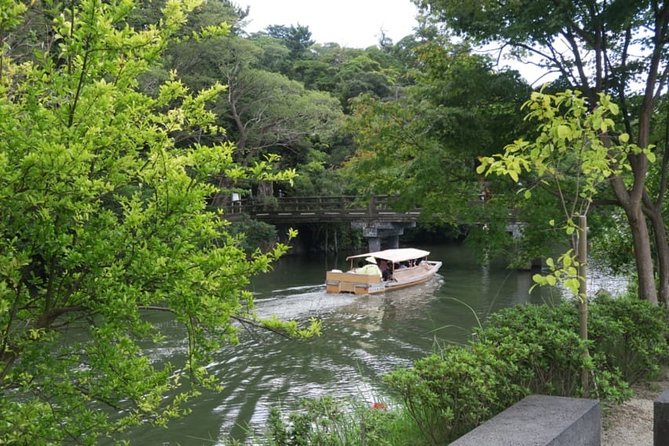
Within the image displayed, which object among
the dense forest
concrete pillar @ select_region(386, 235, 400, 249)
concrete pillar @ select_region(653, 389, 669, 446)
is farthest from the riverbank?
concrete pillar @ select_region(386, 235, 400, 249)

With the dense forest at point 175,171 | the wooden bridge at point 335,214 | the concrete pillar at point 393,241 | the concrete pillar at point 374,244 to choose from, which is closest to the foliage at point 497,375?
A: the dense forest at point 175,171

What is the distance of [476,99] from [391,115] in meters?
1.25

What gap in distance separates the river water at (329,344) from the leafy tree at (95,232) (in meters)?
2.38

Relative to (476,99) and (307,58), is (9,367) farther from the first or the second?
(307,58)

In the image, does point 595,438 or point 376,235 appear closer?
point 595,438

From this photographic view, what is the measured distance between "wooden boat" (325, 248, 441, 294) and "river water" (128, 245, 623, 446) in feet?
1.26

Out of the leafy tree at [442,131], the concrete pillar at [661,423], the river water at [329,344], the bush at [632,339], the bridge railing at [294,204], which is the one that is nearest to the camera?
the concrete pillar at [661,423]

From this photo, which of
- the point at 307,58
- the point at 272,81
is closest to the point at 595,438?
the point at 272,81

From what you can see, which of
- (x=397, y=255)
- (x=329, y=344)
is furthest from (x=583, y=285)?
(x=397, y=255)

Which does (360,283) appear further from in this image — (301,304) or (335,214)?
(335,214)

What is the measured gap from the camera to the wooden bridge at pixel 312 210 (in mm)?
27562

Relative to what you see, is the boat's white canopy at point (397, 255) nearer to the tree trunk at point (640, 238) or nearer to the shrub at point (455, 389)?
the tree trunk at point (640, 238)

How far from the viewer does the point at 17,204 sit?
2752 mm

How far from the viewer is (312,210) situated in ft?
95.1
